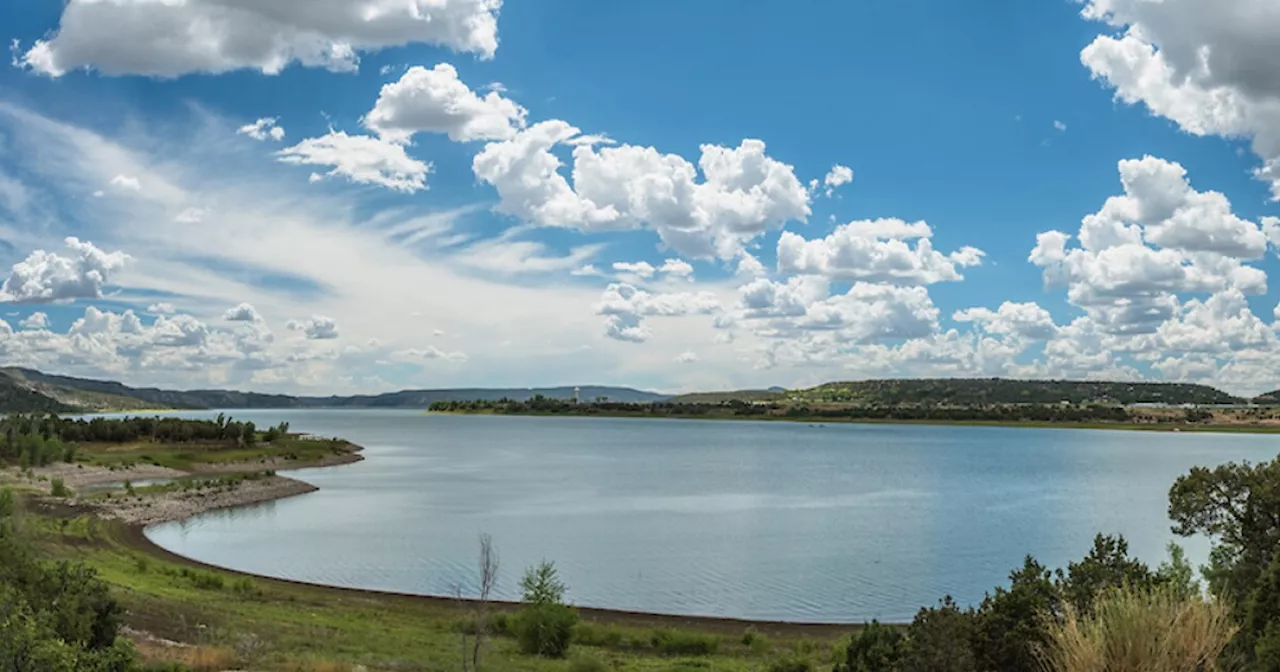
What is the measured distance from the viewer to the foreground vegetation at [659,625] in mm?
8961

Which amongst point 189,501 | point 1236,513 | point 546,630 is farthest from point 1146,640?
point 189,501

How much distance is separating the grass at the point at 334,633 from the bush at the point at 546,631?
44cm

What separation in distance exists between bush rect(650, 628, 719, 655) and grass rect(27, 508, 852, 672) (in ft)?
0.08

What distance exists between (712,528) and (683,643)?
2984 cm

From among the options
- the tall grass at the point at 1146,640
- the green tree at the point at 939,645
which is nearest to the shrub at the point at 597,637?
the green tree at the point at 939,645

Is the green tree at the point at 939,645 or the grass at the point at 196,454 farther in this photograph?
the grass at the point at 196,454

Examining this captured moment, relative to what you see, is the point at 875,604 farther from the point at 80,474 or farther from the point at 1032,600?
the point at 80,474

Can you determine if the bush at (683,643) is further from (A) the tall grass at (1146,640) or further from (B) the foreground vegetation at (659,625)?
(A) the tall grass at (1146,640)

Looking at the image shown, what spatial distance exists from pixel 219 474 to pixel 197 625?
65.1 meters

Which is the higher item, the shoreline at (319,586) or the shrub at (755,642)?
the shrub at (755,642)

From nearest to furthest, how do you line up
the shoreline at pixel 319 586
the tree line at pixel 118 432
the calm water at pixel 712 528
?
the shoreline at pixel 319 586 < the calm water at pixel 712 528 < the tree line at pixel 118 432

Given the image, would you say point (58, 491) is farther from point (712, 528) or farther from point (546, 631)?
point (546, 631)

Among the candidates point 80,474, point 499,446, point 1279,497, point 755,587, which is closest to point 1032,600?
point 1279,497

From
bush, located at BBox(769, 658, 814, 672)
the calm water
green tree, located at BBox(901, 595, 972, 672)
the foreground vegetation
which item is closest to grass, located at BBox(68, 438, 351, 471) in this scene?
the calm water
